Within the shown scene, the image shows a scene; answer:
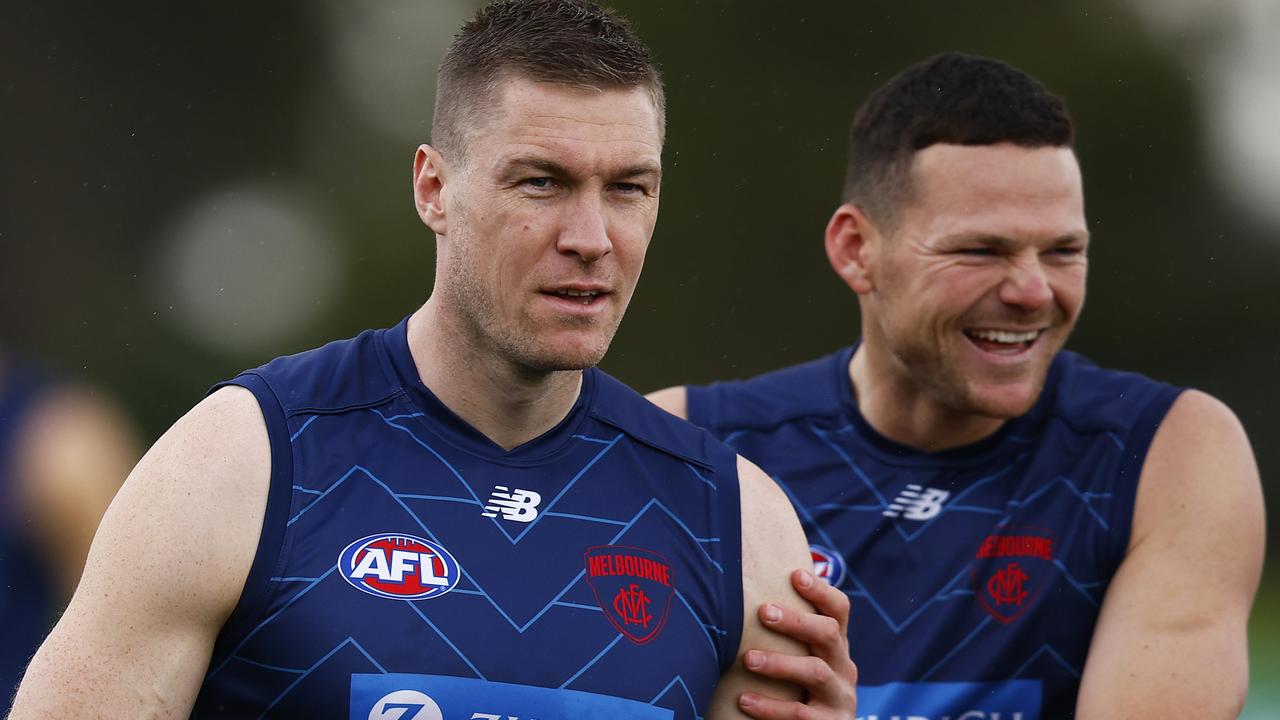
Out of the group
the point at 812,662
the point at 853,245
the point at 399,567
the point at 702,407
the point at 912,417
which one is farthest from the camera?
the point at 853,245

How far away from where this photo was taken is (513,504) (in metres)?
3.59

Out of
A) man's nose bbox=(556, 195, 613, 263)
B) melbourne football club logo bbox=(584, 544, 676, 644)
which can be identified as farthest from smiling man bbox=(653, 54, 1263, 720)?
man's nose bbox=(556, 195, 613, 263)

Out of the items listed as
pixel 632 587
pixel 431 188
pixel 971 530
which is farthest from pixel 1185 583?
pixel 431 188

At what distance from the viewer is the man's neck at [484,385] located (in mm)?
3639

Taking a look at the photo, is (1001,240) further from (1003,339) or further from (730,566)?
(730,566)

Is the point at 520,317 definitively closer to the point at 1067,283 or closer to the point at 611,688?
the point at 611,688

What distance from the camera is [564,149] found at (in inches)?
138

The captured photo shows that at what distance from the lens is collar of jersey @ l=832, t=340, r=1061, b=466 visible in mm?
4945

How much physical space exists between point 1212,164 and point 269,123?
9581 mm

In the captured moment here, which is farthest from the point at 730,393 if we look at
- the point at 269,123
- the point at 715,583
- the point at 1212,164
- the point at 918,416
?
the point at 1212,164

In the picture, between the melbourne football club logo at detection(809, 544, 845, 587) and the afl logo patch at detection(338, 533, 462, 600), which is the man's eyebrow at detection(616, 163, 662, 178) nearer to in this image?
the afl logo patch at detection(338, 533, 462, 600)

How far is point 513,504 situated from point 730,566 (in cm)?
52

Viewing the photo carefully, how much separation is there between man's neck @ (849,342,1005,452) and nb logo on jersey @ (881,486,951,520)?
5.9 inches

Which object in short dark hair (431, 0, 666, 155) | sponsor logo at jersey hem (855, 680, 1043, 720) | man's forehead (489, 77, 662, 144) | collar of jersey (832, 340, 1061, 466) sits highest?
short dark hair (431, 0, 666, 155)
